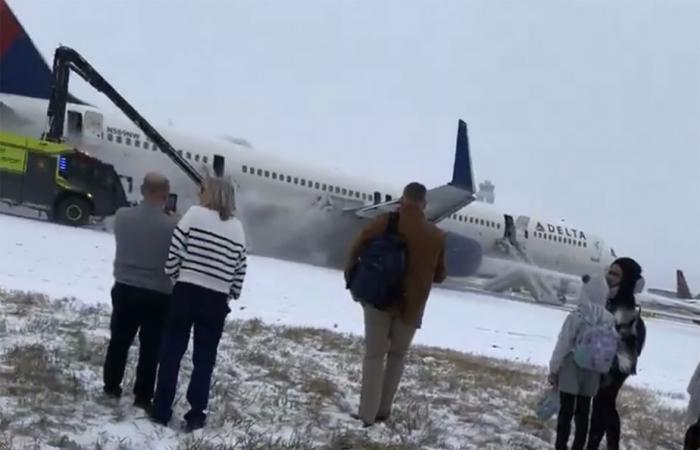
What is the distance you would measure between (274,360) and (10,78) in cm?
→ 2100

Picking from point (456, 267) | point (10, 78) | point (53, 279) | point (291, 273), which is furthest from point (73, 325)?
point (456, 267)

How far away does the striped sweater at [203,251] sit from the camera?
5.36 meters

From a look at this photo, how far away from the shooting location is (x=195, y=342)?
552 cm

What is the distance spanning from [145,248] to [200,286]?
51cm

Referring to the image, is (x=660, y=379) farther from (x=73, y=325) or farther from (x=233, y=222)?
(x=233, y=222)

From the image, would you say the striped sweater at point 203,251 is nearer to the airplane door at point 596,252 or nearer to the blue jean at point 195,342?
the blue jean at point 195,342

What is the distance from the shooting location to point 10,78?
86.3 ft

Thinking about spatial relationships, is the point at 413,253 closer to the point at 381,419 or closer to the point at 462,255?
the point at 381,419

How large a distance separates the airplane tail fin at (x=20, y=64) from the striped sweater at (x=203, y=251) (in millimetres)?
21925

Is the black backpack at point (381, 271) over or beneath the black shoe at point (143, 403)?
over

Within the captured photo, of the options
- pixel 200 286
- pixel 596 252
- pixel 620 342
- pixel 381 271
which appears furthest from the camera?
pixel 596 252

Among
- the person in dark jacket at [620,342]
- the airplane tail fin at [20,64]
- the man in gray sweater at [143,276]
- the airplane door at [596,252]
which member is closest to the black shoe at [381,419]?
the person in dark jacket at [620,342]

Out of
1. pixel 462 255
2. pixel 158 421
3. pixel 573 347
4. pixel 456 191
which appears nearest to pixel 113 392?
pixel 158 421

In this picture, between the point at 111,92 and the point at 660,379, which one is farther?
the point at 111,92
